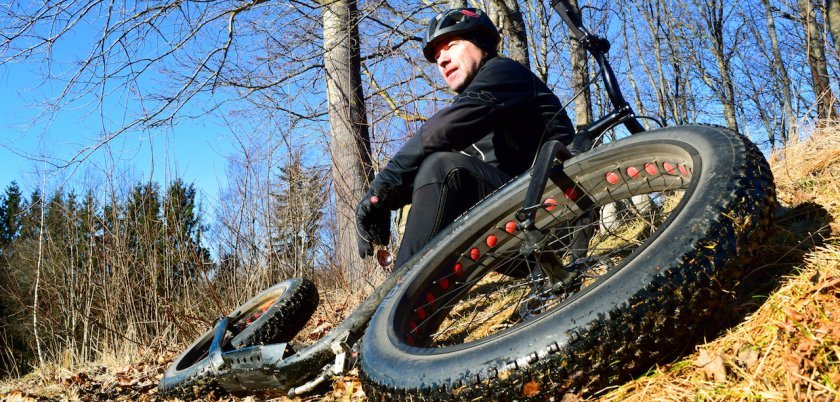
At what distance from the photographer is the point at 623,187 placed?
212 centimetres

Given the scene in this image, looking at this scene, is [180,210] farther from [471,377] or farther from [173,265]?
[471,377]

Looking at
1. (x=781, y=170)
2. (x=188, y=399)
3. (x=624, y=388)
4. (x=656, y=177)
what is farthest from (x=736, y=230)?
(x=188, y=399)

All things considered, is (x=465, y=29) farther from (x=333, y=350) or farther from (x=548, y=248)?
(x=333, y=350)

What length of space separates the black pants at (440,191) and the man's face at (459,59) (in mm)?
577

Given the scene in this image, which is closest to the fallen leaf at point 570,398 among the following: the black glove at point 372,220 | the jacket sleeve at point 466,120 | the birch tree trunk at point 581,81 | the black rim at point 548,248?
the black rim at point 548,248

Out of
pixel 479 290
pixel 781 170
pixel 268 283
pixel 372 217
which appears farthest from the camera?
pixel 268 283

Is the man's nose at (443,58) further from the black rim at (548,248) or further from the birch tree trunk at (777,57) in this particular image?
the birch tree trunk at (777,57)

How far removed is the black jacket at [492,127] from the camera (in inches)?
96.7

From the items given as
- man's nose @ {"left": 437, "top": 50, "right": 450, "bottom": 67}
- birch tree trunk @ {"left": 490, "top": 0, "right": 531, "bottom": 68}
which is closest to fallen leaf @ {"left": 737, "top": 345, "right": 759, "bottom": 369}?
man's nose @ {"left": 437, "top": 50, "right": 450, "bottom": 67}

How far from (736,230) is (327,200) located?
17.8 feet

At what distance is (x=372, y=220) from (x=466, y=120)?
73cm

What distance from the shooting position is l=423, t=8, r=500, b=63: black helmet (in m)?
2.85

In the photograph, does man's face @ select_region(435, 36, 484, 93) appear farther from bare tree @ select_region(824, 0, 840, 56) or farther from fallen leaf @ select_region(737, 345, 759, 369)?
bare tree @ select_region(824, 0, 840, 56)

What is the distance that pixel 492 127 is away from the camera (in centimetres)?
253
